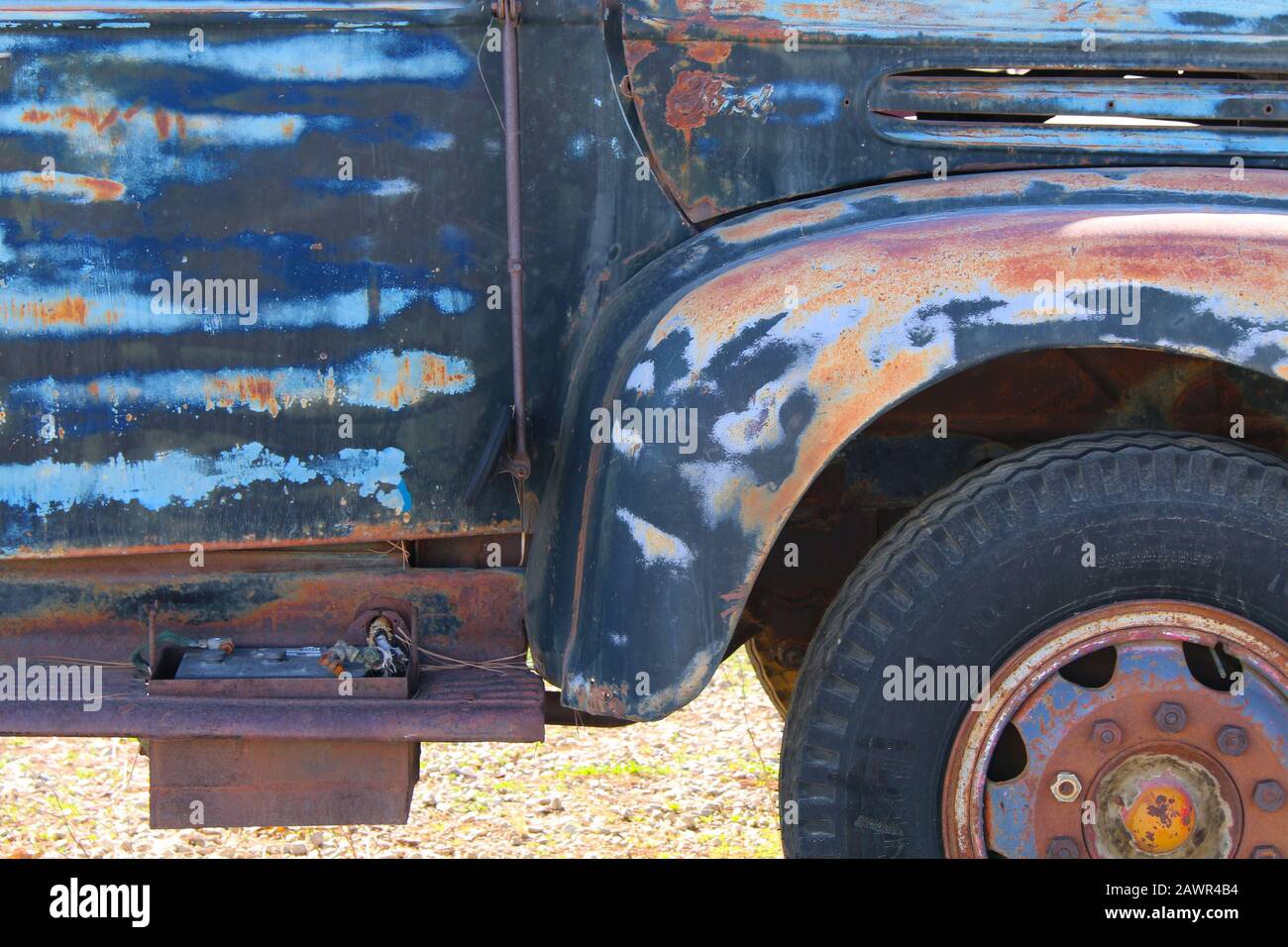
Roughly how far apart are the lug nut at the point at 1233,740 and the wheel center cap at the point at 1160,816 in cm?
Answer: 10

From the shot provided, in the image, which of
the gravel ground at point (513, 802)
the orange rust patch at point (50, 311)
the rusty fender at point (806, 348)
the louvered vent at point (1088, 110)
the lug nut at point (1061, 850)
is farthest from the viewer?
the gravel ground at point (513, 802)

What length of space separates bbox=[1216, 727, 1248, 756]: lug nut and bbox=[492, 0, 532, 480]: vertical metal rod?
4.06 feet

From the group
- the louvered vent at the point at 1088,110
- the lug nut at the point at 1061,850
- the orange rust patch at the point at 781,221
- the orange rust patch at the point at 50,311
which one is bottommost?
the lug nut at the point at 1061,850

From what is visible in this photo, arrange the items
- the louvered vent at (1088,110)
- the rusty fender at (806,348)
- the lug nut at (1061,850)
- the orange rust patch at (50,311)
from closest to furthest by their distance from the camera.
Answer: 1. the rusty fender at (806,348)
2. the lug nut at (1061,850)
3. the orange rust patch at (50,311)
4. the louvered vent at (1088,110)

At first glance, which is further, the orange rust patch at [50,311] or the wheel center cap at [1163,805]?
the orange rust patch at [50,311]

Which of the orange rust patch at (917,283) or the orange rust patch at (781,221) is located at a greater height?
the orange rust patch at (781,221)

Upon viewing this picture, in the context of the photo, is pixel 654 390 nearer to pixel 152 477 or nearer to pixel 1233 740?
pixel 152 477

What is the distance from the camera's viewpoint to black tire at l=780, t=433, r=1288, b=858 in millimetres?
2223

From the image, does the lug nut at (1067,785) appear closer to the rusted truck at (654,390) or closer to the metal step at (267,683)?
the rusted truck at (654,390)

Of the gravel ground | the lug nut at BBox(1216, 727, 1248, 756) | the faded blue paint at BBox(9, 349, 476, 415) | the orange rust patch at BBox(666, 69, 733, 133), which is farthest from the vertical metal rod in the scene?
the gravel ground

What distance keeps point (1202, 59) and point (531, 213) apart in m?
1.25

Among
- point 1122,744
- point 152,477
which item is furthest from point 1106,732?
point 152,477

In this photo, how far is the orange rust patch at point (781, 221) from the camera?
2373mm

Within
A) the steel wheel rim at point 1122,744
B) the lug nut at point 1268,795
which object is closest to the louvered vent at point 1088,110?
the steel wheel rim at point 1122,744
